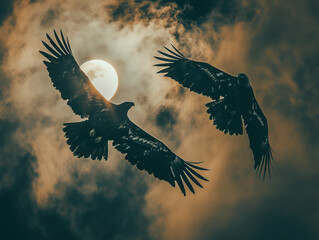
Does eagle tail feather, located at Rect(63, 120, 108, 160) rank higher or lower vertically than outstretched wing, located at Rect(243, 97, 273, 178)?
lower

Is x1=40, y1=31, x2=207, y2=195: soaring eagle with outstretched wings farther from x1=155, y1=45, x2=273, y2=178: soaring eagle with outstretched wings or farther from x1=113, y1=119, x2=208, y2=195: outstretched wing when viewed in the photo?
x1=155, y1=45, x2=273, y2=178: soaring eagle with outstretched wings

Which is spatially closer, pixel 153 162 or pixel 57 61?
pixel 57 61

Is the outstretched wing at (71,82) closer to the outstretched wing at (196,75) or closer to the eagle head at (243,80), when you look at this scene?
the outstretched wing at (196,75)

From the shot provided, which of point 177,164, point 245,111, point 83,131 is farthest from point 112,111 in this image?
point 245,111

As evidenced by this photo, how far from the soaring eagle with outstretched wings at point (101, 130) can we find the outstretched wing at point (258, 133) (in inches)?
97.1

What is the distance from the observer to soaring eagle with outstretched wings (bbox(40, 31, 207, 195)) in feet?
25.0

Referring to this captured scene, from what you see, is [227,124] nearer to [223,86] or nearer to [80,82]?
[223,86]

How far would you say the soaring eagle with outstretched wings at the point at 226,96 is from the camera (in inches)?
328

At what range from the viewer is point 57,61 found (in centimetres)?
760

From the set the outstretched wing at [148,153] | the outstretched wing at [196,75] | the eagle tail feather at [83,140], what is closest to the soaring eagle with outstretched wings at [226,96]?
the outstretched wing at [196,75]

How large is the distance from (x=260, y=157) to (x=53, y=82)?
6.42 m

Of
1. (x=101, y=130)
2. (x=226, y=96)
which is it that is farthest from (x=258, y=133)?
(x=101, y=130)

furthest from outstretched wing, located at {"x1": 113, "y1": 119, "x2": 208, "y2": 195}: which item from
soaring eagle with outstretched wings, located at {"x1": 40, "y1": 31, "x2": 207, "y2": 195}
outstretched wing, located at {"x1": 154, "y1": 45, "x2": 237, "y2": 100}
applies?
outstretched wing, located at {"x1": 154, "y1": 45, "x2": 237, "y2": 100}

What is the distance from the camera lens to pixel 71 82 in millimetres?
7699
